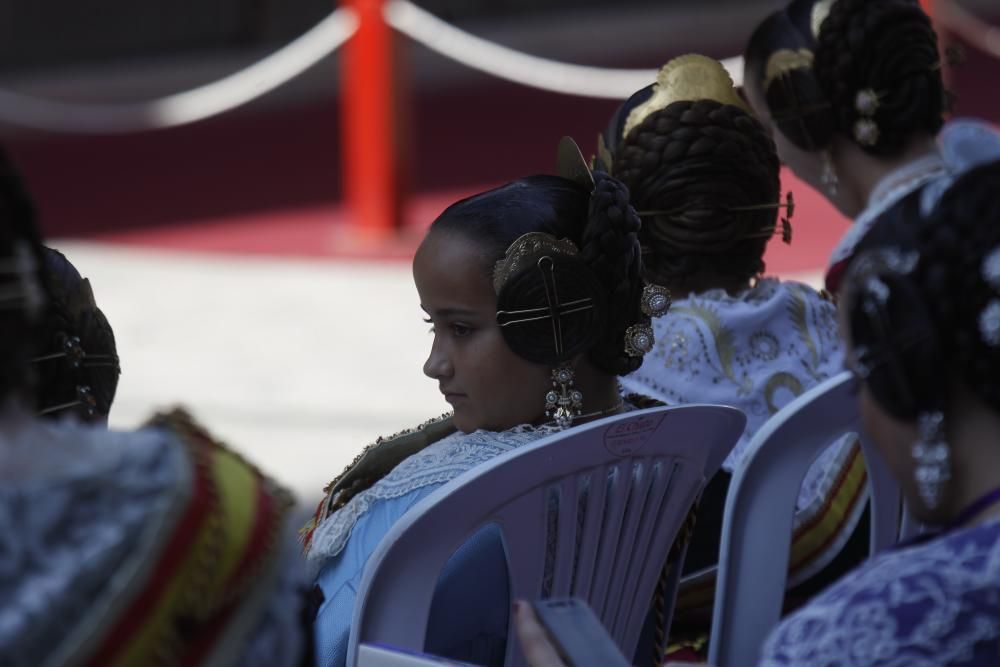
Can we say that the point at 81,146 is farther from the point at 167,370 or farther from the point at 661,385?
the point at 661,385

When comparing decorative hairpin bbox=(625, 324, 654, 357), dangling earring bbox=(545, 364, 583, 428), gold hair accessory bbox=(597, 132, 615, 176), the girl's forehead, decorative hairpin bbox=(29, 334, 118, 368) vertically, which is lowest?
decorative hairpin bbox=(29, 334, 118, 368)

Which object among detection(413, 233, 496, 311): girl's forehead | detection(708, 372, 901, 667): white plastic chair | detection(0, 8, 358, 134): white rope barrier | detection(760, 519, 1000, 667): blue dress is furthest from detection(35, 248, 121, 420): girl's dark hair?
detection(0, 8, 358, 134): white rope barrier

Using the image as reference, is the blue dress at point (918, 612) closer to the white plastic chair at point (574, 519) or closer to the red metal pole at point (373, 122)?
the white plastic chair at point (574, 519)

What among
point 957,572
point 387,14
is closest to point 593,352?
point 957,572

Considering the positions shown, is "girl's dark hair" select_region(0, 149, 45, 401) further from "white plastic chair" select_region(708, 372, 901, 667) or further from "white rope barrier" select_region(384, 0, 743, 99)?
"white rope barrier" select_region(384, 0, 743, 99)

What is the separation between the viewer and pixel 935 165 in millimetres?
2672

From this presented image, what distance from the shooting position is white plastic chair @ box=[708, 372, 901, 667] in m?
1.95

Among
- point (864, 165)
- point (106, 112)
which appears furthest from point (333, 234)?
point (864, 165)

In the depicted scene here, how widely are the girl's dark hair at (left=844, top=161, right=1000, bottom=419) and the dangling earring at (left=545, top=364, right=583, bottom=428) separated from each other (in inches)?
31.6

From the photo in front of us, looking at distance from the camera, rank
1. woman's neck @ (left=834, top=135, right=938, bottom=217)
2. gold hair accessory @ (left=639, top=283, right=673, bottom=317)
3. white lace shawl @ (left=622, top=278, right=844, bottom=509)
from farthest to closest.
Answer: woman's neck @ (left=834, top=135, right=938, bottom=217)
white lace shawl @ (left=622, top=278, right=844, bottom=509)
gold hair accessory @ (left=639, top=283, right=673, bottom=317)

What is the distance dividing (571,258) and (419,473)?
0.35m

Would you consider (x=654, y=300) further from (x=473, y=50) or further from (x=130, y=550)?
(x=473, y=50)

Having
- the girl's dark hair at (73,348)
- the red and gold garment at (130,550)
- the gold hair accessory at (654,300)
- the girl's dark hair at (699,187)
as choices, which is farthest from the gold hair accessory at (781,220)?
the red and gold garment at (130,550)

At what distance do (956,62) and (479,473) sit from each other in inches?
63.2
